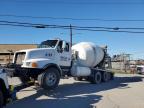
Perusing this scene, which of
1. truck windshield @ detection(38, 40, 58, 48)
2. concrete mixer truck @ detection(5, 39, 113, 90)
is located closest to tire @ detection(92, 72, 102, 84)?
concrete mixer truck @ detection(5, 39, 113, 90)

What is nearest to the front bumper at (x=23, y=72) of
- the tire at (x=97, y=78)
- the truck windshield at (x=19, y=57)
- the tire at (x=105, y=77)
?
the truck windshield at (x=19, y=57)

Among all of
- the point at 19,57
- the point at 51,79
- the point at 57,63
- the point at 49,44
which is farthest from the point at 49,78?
the point at 49,44

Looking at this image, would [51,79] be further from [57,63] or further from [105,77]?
[105,77]

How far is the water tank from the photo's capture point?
70.6 ft

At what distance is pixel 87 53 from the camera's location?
2162 cm

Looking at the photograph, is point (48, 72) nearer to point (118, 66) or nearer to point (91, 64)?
point (91, 64)

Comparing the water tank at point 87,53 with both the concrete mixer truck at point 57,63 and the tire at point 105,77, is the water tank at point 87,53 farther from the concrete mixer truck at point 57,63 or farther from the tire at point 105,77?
Answer: the tire at point 105,77

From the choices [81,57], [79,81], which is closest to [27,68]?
[81,57]

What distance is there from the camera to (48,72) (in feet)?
53.5

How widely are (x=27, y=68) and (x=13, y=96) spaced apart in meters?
5.17

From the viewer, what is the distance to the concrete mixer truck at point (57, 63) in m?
16.0

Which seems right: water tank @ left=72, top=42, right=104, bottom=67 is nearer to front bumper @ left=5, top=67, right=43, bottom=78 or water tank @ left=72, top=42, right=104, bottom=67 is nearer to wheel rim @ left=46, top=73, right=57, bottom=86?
wheel rim @ left=46, top=73, right=57, bottom=86

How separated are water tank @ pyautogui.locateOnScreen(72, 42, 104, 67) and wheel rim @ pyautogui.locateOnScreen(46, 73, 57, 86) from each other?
491cm

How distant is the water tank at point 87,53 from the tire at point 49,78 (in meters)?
4.72
